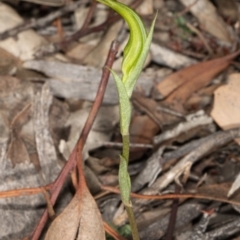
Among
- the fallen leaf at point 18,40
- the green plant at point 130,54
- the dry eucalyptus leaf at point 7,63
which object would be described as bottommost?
the dry eucalyptus leaf at point 7,63

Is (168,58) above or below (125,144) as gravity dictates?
below

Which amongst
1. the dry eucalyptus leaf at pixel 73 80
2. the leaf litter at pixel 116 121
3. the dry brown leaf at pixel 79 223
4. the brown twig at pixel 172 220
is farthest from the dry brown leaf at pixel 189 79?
the dry brown leaf at pixel 79 223

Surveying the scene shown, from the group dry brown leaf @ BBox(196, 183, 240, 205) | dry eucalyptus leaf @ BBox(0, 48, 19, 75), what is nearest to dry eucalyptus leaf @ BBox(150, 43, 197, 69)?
dry eucalyptus leaf @ BBox(0, 48, 19, 75)

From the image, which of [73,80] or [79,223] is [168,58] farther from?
[79,223]

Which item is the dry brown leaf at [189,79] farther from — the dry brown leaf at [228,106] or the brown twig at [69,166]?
the brown twig at [69,166]

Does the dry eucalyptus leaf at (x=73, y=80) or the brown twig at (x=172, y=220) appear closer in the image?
the brown twig at (x=172, y=220)

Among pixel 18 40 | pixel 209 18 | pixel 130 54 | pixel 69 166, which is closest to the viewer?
pixel 130 54

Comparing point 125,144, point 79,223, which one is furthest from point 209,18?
point 125,144
